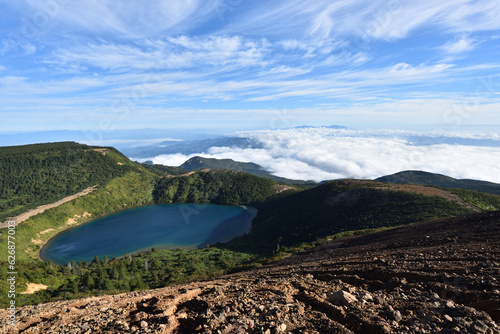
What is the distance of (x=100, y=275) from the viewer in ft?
192

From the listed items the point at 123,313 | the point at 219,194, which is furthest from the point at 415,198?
the point at 219,194

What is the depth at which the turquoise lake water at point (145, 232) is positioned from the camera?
93556mm

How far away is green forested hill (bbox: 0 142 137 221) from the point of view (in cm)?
14338

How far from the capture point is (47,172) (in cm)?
16775

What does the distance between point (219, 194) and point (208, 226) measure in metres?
66.1

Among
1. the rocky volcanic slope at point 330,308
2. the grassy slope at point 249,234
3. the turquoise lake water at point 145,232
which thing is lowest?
the turquoise lake water at point 145,232

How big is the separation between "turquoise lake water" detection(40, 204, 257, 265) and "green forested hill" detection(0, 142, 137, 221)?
42.9 m

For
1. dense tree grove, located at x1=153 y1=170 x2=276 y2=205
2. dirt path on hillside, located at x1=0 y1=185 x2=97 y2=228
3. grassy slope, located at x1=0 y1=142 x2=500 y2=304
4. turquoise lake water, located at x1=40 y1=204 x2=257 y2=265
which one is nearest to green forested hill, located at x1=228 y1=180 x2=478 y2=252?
grassy slope, located at x1=0 y1=142 x2=500 y2=304

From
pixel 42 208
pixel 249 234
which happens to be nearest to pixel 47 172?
pixel 42 208

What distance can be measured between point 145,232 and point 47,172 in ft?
370

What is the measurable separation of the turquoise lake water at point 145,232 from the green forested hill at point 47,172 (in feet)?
141

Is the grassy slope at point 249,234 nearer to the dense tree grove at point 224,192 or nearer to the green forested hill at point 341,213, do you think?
the green forested hill at point 341,213

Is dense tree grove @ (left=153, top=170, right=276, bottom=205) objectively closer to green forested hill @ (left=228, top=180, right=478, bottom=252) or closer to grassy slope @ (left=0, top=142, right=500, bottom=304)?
grassy slope @ (left=0, top=142, right=500, bottom=304)

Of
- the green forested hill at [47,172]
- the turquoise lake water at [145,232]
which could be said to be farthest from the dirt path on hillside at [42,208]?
the turquoise lake water at [145,232]
